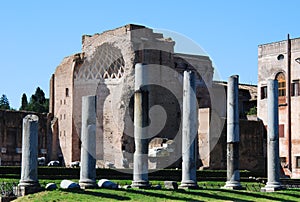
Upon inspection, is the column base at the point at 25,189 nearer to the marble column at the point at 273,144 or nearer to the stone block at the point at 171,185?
the stone block at the point at 171,185

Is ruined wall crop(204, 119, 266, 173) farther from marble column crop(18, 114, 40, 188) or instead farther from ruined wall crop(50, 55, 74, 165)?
marble column crop(18, 114, 40, 188)

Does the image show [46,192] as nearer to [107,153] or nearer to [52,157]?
[107,153]

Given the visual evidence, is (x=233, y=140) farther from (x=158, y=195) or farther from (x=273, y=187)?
(x=158, y=195)

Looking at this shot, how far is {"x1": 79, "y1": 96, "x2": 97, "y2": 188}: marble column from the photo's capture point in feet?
69.6

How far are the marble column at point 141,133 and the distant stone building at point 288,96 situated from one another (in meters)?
20.0

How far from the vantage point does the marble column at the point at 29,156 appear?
64.9ft

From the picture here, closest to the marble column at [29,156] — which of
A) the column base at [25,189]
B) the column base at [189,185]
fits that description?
the column base at [25,189]

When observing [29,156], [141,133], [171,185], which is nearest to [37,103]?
[141,133]

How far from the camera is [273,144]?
24.3 meters

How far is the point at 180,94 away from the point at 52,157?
35.8 ft

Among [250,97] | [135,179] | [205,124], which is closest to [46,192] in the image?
[135,179]

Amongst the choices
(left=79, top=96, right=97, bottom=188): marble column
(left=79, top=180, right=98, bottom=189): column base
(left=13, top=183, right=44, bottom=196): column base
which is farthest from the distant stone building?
(left=13, top=183, right=44, bottom=196): column base

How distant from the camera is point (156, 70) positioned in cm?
4488

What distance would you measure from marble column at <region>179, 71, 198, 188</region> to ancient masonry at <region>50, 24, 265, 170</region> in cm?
1590
